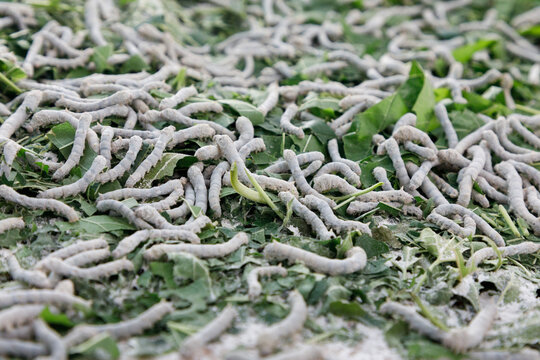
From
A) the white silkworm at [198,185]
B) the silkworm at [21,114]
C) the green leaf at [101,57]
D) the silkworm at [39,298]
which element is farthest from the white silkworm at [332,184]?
the green leaf at [101,57]

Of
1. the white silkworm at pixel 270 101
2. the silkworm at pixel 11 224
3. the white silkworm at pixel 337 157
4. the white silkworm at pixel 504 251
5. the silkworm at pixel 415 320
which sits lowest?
the silkworm at pixel 11 224

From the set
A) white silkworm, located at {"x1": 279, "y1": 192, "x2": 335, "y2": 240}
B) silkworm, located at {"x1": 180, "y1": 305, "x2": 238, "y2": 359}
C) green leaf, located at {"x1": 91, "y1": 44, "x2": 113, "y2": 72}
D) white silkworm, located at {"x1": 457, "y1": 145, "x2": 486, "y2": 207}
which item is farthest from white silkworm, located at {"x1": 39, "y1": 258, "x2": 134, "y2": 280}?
green leaf, located at {"x1": 91, "y1": 44, "x2": 113, "y2": 72}

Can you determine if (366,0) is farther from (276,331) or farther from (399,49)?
(276,331)

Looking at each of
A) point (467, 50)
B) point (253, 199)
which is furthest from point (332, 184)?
point (467, 50)

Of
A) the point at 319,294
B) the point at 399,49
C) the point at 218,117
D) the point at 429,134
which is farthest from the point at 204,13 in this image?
the point at 319,294

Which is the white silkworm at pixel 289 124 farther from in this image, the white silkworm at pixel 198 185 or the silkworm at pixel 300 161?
the white silkworm at pixel 198 185

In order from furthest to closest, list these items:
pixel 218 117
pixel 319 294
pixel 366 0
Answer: pixel 366 0, pixel 218 117, pixel 319 294

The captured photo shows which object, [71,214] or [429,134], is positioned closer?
[71,214]
